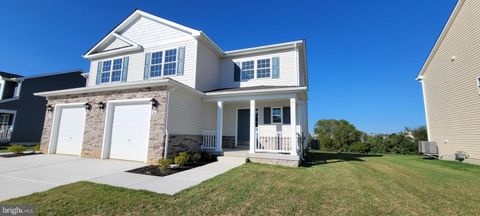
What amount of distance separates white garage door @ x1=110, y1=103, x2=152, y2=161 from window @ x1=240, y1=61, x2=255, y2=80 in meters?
5.90

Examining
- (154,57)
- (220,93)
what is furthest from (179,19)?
(220,93)

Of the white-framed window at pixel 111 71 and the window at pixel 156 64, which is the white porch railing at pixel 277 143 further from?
Result: the white-framed window at pixel 111 71

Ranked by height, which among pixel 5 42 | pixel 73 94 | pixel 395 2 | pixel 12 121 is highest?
pixel 395 2

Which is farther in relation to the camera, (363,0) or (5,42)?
(5,42)

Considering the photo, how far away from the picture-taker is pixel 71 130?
10656mm

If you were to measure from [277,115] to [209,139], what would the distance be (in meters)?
4.12

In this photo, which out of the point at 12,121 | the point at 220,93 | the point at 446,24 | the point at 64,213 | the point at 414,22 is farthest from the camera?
the point at 12,121

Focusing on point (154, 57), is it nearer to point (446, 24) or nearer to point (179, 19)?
point (179, 19)

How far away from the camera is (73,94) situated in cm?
1085

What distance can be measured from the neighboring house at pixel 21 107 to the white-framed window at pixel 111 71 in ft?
35.6

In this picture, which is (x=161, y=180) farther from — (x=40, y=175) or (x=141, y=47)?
(x=141, y=47)

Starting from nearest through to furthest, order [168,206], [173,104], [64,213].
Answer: [64,213]
[168,206]
[173,104]

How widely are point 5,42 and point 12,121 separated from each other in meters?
7.10

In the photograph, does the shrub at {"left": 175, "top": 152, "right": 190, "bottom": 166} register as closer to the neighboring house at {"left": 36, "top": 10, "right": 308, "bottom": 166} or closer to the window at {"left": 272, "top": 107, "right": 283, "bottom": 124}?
the neighboring house at {"left": 36, "top": 10, "right": 308, "bottom": 166}
